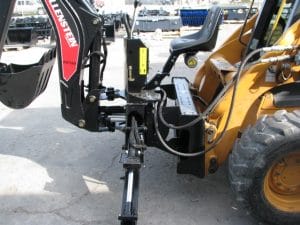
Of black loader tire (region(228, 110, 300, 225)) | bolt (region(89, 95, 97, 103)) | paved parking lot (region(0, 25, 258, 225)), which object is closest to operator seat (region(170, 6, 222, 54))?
paved parking lot (region(0, 25, 258, 225))

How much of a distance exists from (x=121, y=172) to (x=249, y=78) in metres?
1.69

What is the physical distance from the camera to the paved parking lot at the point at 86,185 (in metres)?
3.52

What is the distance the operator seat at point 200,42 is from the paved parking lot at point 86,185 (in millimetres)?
334

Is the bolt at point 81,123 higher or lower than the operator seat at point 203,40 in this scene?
lower

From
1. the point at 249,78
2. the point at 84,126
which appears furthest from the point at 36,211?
the point at 249,78

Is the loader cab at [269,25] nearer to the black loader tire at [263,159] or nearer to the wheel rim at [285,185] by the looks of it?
the black loader tire at [263,159]

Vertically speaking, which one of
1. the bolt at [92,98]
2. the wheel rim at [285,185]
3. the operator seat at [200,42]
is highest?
the operator seat at [200,42]

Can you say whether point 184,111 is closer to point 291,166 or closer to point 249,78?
point 249,78

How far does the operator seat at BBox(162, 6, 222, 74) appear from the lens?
3.83 m

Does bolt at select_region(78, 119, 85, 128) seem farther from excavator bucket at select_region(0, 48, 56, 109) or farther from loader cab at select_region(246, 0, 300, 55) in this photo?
loader cab at select_region(246, 0, 300, 55)

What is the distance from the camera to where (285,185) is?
3.26 m

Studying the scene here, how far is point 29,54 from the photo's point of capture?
12008 mm

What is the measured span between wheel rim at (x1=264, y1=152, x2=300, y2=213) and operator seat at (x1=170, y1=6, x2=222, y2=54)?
1.22 m

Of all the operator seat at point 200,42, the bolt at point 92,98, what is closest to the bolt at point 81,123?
the bolt at point 92,98
